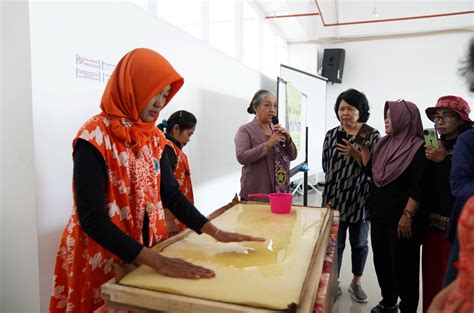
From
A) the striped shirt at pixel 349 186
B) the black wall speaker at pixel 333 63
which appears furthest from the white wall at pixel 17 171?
the black wall speaker at pixel 333 63

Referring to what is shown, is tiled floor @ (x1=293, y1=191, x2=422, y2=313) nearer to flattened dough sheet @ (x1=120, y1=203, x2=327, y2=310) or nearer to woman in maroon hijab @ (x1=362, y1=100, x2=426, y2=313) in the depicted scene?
woman in maroon hijab @ (x1=362, y1=100, x2=426, y2=313)

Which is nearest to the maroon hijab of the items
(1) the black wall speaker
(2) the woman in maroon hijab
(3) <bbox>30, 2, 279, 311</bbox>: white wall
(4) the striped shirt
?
(2) the woman in maroon hijab

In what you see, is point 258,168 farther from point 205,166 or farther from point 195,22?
point 195,22

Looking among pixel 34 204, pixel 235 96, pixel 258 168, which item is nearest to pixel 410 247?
pixel 258 168

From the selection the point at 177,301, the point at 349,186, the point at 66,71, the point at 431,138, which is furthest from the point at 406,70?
the point at 177,301

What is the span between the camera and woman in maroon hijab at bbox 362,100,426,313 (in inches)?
67.2

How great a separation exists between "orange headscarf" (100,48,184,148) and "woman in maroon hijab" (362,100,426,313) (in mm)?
1311

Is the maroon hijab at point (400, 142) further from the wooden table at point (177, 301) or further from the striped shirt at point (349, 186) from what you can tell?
the wooden table at point (177, 301)

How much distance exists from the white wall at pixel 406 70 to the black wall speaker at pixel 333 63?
25 cm

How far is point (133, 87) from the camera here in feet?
3.37

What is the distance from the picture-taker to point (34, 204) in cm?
142

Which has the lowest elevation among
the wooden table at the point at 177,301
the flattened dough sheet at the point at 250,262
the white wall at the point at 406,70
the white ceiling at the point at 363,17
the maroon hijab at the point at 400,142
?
the wooden table at the point at 177,301

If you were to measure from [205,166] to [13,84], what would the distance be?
1.80 m

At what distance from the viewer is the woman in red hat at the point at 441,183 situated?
5.34 feet
